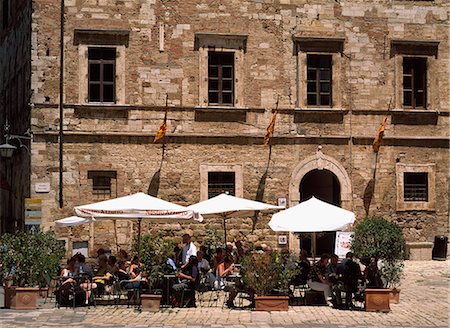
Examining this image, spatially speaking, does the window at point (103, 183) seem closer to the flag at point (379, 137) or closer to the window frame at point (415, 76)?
the flag at point (379, 137)

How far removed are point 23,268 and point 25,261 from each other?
0.13m

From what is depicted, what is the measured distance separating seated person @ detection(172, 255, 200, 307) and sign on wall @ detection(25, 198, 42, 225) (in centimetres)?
746

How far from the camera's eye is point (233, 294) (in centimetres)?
1600

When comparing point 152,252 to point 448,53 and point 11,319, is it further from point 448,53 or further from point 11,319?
point 448,53

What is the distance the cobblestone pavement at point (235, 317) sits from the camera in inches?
540

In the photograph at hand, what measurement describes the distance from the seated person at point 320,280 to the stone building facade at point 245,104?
8023 mm

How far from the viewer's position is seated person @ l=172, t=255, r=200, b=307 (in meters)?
15.8

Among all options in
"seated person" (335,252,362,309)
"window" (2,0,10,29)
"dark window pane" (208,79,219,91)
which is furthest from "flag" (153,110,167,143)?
"window" (2,0,10,29)

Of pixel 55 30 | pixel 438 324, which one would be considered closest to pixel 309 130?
pixel 55 30

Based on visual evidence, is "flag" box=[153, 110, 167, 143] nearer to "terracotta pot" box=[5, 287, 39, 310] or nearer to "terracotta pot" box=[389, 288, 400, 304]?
"terracotta pot" box=[5, 287, 39, 310]

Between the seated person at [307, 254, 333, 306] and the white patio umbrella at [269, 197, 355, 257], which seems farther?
the white patio umbrella at [269, 197, 355, 257]

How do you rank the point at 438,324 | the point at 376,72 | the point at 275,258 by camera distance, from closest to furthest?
the point at 438,324, the point at 275,258, the point at 376,72

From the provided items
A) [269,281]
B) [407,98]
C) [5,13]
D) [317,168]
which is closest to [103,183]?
[317,168]

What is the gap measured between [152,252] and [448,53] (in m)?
13.9
